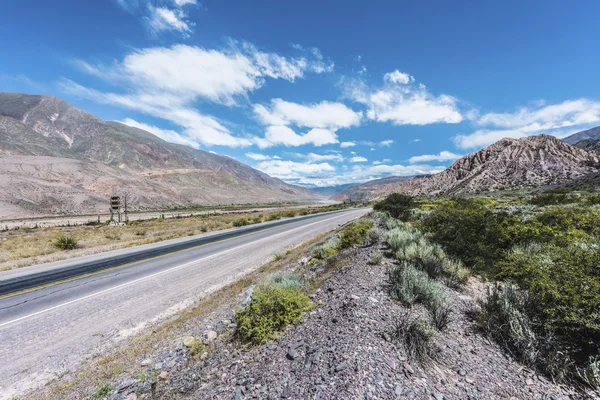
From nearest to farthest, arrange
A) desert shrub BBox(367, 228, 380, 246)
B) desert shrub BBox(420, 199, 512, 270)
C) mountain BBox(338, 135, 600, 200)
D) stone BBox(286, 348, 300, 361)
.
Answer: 1. stone BBox(286, 348, 300, 361)
2. desert shrub BBox(420, 199, 512, 270)
3. desert shrub BBox(367, 228, 380, 246)
4. mountain BBox(338, 135, 600, 200)

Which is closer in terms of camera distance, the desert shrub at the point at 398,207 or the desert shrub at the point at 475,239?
the desert shrub at the point at 475,239

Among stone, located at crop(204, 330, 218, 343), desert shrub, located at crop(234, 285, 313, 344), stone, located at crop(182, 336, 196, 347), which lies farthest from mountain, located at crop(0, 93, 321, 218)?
desert shrub, located at crop(234, 285, 313, 344)

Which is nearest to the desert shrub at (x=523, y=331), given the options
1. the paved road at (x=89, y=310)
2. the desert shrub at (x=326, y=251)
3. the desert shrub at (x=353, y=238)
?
the desert shrub at (x=326, y=251)

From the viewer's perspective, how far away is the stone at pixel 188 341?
508 centimetres

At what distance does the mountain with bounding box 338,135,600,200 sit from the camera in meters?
77.7

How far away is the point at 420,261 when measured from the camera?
7004 mm

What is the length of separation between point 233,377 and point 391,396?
2261 mm

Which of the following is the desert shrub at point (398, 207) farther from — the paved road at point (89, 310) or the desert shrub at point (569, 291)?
the desert shrub at point (569, 291)

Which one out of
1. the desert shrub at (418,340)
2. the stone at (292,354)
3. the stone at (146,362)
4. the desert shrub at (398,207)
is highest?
the desert shrub at (398,207)

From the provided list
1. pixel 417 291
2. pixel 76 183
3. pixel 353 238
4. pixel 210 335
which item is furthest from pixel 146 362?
pixel 76 183

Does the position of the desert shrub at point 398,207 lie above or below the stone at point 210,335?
above

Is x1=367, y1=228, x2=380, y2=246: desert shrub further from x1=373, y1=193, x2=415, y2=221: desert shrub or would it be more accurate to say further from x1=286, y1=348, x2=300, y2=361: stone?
x1=373, y1=193, x2=415, y2=221: desert shrub

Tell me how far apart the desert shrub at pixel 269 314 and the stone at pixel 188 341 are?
3.09 ft

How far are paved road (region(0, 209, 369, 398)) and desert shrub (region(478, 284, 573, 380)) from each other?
7821 mm
